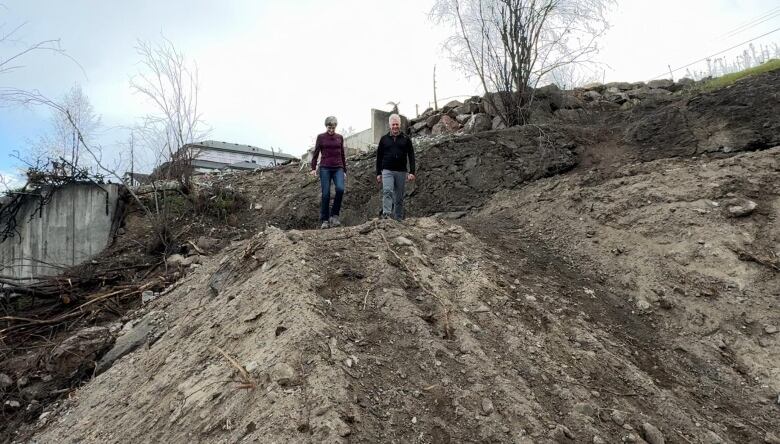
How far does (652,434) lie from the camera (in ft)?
9.78

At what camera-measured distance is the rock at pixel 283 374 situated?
116 inches

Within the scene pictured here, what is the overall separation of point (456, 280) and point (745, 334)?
233 centimetres

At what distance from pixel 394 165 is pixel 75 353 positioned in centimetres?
381

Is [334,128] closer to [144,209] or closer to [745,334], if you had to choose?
[144,209]

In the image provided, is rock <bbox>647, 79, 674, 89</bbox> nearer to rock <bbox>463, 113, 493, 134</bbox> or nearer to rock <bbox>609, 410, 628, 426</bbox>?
rock <bbox>463, 113, 493, 134</bbox>

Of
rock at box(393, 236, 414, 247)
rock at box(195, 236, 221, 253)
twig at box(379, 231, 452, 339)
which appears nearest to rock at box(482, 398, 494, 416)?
twig at box(379, 231, 452, 339)

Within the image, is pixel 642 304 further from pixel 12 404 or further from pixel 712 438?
pixel 12 404

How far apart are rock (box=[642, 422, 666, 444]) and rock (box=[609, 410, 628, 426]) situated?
0.11 metres

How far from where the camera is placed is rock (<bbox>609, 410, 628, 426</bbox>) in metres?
3.03

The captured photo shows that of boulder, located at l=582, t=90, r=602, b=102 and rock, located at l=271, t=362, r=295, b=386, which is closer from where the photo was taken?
rock, located at l=271, t=362, r=295, b=386

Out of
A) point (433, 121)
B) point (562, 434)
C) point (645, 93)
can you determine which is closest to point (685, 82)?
point (645, 93)

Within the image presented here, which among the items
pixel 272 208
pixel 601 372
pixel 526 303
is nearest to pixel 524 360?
pixel 601 372

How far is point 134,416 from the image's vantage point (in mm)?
3510

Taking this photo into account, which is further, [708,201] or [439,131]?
[439,131]
